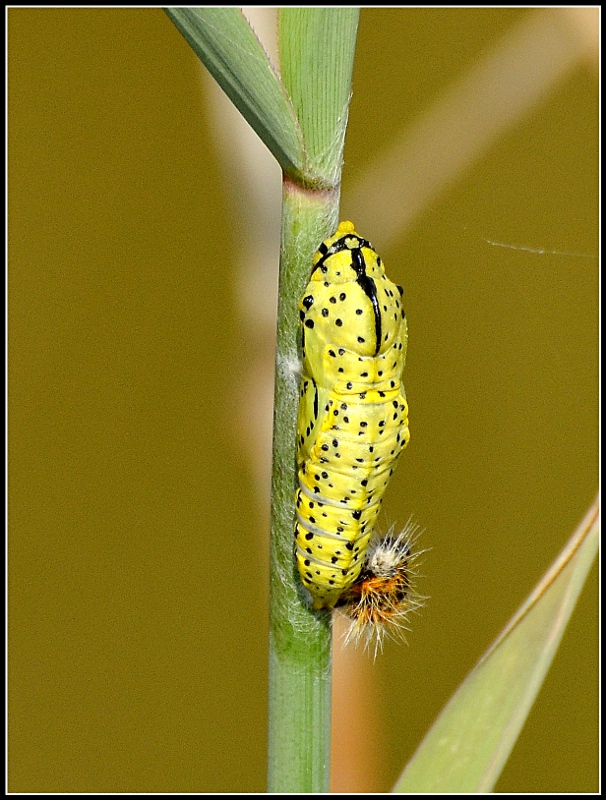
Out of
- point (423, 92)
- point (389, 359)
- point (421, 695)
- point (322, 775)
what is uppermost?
point (423, 92)

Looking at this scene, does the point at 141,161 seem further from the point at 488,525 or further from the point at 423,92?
the point at 488,525

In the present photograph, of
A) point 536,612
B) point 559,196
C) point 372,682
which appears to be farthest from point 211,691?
point 559,196

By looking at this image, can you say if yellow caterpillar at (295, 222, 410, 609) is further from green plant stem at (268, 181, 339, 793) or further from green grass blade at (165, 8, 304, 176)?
green grass blade at (165, 8, 304, 176)

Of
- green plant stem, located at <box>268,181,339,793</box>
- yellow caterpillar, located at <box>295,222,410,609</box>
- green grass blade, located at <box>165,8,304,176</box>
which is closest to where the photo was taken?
green grass blade, located at <box>165,8,304,176</box>

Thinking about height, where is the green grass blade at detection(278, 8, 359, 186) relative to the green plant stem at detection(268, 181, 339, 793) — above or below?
above

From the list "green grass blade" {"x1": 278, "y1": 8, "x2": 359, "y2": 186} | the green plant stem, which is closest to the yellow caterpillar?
the green plant stem

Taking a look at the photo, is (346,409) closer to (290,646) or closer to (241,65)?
(290,646)

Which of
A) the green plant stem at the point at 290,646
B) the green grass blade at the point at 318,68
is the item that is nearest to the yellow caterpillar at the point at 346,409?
the green plant stem at the point at 290,646
